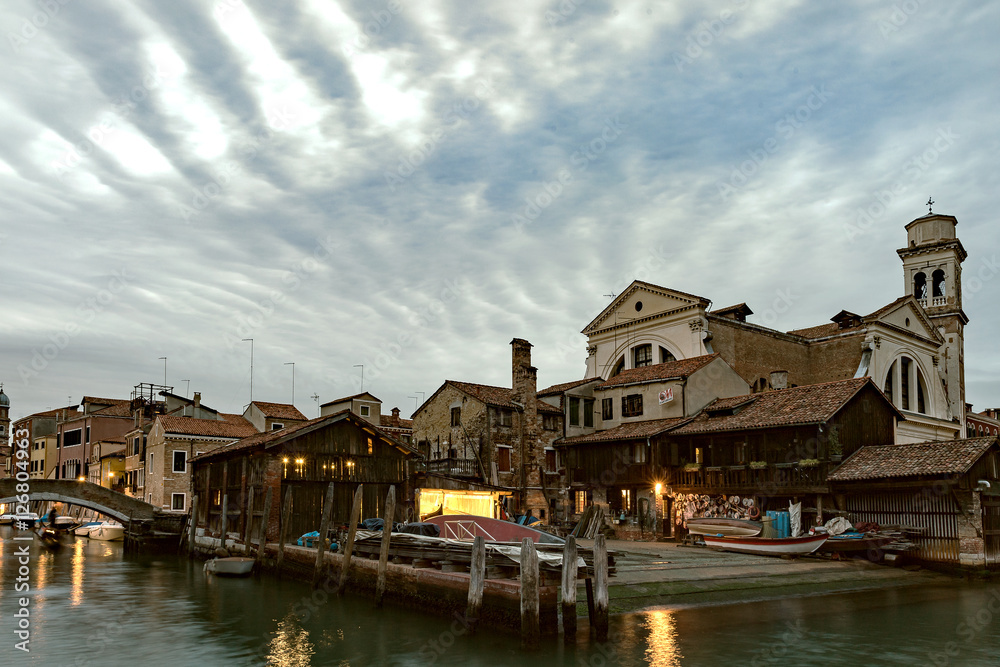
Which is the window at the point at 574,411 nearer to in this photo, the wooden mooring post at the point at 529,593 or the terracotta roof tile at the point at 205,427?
the terracotta roof tile at the point at 205,427

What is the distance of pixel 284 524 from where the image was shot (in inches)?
1044

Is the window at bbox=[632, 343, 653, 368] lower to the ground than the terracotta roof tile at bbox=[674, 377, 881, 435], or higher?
higher

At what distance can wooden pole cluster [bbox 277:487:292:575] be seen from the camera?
26.0 m

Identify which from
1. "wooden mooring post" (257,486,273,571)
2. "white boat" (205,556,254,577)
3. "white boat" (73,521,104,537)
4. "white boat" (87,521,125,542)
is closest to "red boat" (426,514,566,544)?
"wooden mooring post" (257,486,273,571)

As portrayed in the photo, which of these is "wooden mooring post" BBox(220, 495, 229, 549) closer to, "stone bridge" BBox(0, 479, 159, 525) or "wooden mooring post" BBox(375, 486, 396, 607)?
"stone bridge" BBox(0, 479, 159, 525)

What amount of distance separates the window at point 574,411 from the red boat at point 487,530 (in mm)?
16896

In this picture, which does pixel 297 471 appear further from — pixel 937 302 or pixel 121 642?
pixel 937 302

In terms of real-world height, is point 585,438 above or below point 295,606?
above

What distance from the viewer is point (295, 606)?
68.1 feet

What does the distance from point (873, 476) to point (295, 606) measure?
18.1m

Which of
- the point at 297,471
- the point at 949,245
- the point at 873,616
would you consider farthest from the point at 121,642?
the point at 949,245

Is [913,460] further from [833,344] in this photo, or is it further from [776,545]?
[833,344]

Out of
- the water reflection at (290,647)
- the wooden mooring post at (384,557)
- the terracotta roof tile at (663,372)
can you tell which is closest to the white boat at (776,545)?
the terracotta roof tile at (663,372)

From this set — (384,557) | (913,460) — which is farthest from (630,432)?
(384,557)
